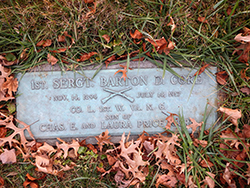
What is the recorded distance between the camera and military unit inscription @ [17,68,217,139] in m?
2.15

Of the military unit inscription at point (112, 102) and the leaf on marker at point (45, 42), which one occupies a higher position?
the leaf on marker at point (45, 42)

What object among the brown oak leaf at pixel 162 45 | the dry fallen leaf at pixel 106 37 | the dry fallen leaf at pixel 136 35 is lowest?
the brown oak leaf at pixel 162 45

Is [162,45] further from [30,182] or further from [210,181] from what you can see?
[30,182]

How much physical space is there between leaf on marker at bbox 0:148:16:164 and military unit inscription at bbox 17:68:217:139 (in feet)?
1.10

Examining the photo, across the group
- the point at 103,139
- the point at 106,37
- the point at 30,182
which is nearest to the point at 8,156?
the point at 30,182

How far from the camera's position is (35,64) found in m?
2.18

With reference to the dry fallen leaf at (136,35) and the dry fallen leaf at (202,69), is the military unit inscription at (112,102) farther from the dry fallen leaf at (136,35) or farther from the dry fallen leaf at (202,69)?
the dry fallen leaf at (136,35)

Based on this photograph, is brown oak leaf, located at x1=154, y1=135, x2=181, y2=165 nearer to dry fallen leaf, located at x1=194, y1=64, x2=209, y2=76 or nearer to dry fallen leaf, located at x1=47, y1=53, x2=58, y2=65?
dry fallen leaf, located at x1=194, y1=64, x2=209, y2=76

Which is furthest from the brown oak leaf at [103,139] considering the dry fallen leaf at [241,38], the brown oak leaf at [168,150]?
the dry fallen leaf at [241,38]

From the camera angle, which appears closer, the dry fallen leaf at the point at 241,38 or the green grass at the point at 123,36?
the dry fallen leaf at the point at 241,38

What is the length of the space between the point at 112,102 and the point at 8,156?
51.6 inches

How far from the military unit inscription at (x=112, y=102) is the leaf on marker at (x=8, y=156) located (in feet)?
1.10

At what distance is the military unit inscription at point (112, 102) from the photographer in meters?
2.15

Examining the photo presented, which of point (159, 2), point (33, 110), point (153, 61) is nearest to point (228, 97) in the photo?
point (153, 61)
